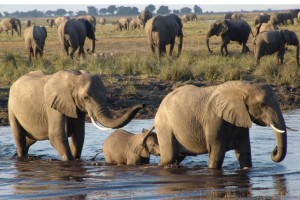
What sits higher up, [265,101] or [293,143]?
[265,101]

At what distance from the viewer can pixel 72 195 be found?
8727 mm

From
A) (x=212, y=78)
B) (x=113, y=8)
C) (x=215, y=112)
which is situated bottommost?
(x=113, y=8)

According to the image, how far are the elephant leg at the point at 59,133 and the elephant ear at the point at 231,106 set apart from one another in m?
2.06

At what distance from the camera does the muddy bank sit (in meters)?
15.8

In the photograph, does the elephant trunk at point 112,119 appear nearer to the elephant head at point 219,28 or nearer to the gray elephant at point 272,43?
the gray elephant at point 272,43

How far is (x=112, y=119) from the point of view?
10.0 m

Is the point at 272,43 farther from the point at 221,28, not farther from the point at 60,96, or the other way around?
the point at 60,96

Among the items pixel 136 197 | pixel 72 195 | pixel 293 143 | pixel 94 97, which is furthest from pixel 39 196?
pixel 293 143

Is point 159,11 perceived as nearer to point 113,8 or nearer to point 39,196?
point 113,8

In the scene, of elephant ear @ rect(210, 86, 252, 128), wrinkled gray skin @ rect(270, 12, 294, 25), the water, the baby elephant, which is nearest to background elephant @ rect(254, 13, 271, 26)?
wrinkled gray skin @ rect(270, 12, 294, 25)

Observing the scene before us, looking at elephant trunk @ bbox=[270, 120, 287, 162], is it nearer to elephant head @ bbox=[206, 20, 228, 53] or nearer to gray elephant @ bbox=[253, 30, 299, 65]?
gray elephant @ bbox=[253, 30, 299, 65]

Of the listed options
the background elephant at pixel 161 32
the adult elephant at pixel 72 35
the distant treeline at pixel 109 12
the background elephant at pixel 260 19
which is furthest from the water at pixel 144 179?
the distant treeline at pixel 109 12

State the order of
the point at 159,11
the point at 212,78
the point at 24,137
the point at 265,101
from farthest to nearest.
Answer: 1. the point at 159,11
2. the point at 212,78
3. the point at 24,137
4. the point at 265,101

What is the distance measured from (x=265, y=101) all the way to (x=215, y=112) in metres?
0.63
